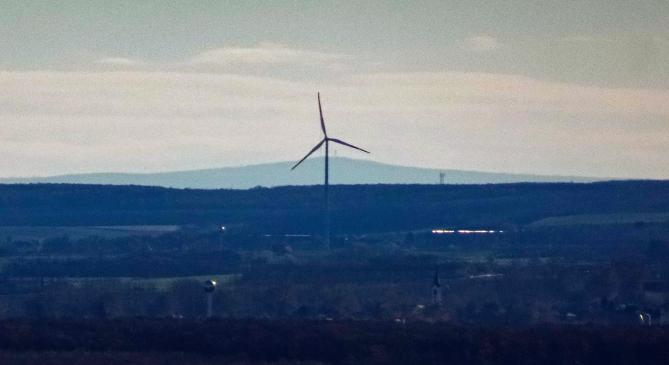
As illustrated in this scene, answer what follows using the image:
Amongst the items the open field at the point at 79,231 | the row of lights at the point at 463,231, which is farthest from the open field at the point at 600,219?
the open field at the point at 79,231

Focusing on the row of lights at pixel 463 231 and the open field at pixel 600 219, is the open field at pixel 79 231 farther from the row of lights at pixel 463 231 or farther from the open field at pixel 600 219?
the open field at pixel 600 219

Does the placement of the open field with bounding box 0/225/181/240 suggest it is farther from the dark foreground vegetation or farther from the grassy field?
the dark foreground vegetation

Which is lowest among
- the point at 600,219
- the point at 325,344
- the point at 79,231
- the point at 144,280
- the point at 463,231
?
the point at 325,344

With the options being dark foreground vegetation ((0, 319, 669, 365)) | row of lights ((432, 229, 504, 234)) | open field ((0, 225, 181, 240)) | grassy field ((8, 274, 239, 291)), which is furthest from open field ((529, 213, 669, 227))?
dark foreground vegetation ((0, 319, 669, 365))

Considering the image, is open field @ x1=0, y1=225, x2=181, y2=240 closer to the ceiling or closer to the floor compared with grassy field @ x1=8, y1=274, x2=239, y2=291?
Answer: closer to the ceiling

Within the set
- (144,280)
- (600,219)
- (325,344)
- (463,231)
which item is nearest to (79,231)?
(463,231)

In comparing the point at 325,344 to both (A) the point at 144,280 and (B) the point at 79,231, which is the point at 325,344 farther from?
(B) the point at 79,231

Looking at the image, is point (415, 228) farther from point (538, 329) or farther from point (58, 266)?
point (538, 329)

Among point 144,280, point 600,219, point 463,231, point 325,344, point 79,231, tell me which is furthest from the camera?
point 600,219

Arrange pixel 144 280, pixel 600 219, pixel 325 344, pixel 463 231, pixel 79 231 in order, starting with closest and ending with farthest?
pixel 325 344, pixel 144 280, pixel 79 231, pixel 463 231, pixel 600 219

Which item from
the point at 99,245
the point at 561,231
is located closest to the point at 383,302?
the point at 99,245
